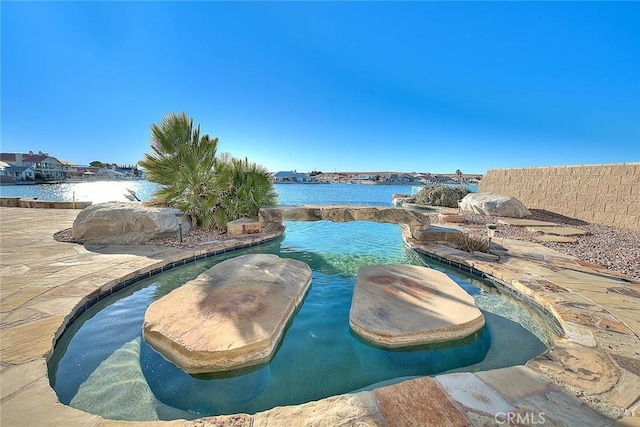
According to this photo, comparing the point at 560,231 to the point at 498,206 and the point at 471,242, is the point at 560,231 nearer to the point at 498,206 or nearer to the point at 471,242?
the point at 498,206

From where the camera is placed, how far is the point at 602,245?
618 cm

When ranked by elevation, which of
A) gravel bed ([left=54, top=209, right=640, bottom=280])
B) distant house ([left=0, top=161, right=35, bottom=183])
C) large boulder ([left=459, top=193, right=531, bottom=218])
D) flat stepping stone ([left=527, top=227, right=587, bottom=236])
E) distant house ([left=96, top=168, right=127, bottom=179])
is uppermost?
distant house ([left=96, top=168, right=127, bottom=179])

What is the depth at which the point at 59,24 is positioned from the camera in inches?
316

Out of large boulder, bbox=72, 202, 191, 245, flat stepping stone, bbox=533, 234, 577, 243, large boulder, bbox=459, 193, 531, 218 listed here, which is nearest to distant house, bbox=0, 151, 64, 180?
large boulder, bbox=72, 202, 191, 245

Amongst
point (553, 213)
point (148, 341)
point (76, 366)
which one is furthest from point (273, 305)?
point (553, 213)

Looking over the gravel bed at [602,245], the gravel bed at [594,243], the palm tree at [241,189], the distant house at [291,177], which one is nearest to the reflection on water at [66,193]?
the palm tree at [241,189]

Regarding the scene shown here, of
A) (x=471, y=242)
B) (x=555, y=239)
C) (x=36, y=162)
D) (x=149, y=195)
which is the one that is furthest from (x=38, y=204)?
(x=36, y=162)

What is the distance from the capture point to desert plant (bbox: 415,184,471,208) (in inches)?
620

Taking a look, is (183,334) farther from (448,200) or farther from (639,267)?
(448,200)

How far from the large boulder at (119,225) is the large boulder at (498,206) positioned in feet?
39.4

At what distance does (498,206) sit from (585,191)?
260 centimetres

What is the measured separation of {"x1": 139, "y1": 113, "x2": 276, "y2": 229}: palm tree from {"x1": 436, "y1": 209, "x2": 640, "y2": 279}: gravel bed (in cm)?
817

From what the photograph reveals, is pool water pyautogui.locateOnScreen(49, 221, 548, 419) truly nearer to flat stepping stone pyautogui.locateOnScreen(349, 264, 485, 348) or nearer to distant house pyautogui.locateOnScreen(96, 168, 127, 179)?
flat stepping stone pyautogui.locateOnScreen(349, 264, 485, 348)

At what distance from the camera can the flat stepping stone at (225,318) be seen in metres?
2.48
